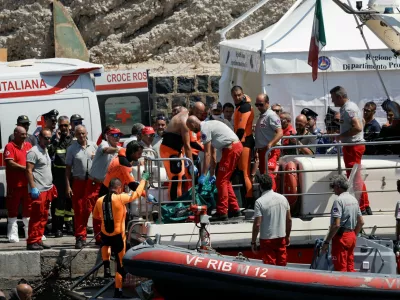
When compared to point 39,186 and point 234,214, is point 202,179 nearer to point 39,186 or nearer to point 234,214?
point 234,214

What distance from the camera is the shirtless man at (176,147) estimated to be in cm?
1505

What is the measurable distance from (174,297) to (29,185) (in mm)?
3603

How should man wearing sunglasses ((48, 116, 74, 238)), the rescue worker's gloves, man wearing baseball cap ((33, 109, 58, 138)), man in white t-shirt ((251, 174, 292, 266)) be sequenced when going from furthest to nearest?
1. man wearing baseball cap ((33, 109, 58, 138))
2. man wearing sunglasses ((48, 116, 74, 238))
3. the rescue worker's gloves
4. man in white t-shirt ((251, 174, 292, 266))

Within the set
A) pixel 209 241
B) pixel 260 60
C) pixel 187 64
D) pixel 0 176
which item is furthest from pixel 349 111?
pixel 187 64

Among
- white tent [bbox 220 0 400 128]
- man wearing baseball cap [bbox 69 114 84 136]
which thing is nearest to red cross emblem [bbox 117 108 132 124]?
man wearing baseball cap [bbox 69 114 84 136]

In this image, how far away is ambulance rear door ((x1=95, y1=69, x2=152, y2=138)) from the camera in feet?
62.3

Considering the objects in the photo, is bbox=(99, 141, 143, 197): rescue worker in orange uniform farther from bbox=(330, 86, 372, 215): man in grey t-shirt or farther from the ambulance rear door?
the ambulance rear door

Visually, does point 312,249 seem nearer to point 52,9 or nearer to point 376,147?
point 376,147

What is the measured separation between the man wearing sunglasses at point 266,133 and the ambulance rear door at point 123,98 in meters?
4.52

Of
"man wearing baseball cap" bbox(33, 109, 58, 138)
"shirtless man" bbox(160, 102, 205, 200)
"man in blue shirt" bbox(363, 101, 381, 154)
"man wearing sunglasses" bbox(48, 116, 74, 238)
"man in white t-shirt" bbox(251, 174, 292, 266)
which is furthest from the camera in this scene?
"man wearing baseball cap" bbox(33, 109, 58, 138)

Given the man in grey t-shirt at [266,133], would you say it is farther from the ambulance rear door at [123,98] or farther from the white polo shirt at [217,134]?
the ambulance rear door at [123,98]

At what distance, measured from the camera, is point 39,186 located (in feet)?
52.7

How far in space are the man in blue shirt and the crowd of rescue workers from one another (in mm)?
13

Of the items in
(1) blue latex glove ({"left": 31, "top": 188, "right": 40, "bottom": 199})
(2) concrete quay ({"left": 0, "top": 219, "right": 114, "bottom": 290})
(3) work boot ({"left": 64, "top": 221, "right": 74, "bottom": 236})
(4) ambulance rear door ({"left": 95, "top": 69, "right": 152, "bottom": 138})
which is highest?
(4) ambulance rear door ({"left": 95, "top": 69, "right": 152, "bottom": 138})
